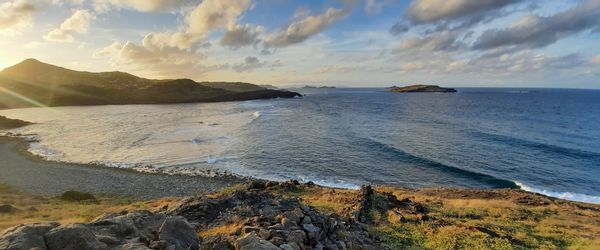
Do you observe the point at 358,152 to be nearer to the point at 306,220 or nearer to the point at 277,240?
the point at 306,220

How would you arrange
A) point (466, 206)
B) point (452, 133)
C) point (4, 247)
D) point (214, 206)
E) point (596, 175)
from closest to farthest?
point (4, 247)
point (214, 206)
point (466, 206)
point (596, 175)
point (452, 133)

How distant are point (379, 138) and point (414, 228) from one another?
46954 millimetres

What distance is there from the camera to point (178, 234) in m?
12.3

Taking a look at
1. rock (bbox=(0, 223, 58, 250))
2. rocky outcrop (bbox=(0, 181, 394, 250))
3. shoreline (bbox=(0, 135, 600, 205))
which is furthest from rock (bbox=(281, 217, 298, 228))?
shoreline (bbox=(0, 135, 600, 205))

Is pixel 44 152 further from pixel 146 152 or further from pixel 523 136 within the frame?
pixel 523 136

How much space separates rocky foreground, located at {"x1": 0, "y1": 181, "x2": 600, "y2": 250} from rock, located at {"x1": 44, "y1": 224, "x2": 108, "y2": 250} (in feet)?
0.08

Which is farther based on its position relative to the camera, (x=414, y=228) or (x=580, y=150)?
(x=580, y=150)

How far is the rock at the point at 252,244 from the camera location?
11820 millimetres

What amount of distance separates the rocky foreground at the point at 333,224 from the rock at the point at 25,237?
0.07ft

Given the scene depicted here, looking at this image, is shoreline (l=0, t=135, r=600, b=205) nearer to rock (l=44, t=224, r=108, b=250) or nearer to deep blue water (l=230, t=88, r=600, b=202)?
deep blue water (l=230, t=88, r=600, b=202)

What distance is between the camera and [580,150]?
57156 mm

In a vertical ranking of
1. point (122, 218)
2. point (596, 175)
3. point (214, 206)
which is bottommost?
point (596, 175)

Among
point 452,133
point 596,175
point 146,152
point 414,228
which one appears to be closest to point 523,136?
point 452,133

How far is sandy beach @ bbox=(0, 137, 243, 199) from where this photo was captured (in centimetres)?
3650
